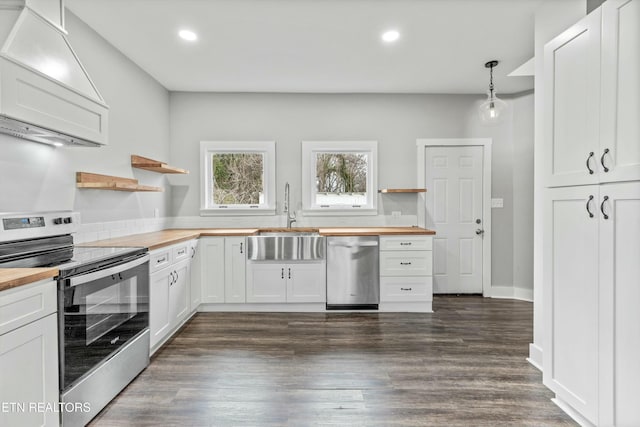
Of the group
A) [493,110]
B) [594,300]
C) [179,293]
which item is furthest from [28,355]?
[493,110]

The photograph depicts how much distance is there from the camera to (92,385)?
5.91 ft

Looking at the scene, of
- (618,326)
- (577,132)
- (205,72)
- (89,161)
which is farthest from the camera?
(205,72)

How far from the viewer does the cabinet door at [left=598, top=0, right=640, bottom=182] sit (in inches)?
57.6

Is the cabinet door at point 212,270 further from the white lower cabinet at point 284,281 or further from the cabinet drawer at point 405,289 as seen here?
the cabinet drawer at point 405,289

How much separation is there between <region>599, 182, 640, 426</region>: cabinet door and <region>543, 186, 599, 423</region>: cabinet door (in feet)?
0.17

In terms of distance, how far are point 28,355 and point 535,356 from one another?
3.06 metres

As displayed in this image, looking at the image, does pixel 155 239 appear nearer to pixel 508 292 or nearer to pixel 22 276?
pixel 22 276

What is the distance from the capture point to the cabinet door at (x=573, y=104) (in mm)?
1664

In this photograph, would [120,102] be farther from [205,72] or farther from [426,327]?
[426,327]

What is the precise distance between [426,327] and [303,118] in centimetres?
290

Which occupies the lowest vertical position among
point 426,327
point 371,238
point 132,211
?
point 426,327

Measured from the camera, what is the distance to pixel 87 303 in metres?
1.76

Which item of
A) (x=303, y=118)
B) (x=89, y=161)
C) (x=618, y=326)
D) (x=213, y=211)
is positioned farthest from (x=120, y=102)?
(x=618, y=326)

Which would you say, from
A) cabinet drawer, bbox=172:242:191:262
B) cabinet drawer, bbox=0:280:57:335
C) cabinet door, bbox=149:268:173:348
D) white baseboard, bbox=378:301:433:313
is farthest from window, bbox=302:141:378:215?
cabinet drawer, bbox=0:280:57:335
